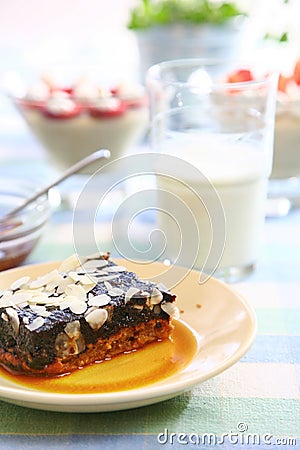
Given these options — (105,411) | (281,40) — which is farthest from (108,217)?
(105,411)

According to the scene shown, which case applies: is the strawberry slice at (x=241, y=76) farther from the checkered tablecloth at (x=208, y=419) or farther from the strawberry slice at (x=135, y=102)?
the checkered tablecloth at (x=208, y=419)

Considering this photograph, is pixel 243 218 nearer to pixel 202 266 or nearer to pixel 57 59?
pixel 202 266

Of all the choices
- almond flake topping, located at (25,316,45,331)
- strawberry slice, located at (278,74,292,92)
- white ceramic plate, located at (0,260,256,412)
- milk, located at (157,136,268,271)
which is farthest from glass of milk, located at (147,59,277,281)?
almond flake topping, located at (25,316,45,331)

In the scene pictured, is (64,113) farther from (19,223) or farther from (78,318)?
(78,318)

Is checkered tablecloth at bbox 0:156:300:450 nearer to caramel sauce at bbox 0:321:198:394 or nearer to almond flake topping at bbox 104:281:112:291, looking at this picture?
caramel sauce at bbox 0:321:198:394

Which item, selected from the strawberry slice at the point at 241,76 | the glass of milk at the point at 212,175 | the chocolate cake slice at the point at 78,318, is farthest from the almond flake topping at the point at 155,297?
the strawberry slice at the point at 241,76

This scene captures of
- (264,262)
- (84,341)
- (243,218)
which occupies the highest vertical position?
(84,341)
